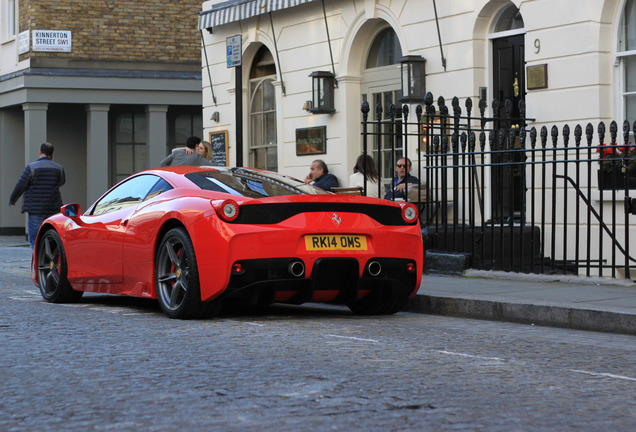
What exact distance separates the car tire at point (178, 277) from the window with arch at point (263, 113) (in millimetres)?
9935

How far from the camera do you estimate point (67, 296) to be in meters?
9.91

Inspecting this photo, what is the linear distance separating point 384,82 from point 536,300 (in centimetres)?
760

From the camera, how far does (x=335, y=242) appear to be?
808cm

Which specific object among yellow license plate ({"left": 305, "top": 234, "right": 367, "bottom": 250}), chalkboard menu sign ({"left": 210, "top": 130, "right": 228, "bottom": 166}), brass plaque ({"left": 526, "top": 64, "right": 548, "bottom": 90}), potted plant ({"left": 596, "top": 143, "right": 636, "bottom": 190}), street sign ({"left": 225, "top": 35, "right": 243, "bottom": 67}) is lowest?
yellow license plate ({"left": 305, "top": 234, "right": 367, "bottom": 250})

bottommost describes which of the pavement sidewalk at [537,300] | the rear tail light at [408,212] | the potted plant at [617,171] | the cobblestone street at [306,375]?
the cobblestone street at [306,375]

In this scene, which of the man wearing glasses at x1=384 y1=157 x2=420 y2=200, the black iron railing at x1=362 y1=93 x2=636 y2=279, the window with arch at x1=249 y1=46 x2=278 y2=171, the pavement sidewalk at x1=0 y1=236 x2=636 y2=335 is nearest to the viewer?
the pavement sidewalk at x1=0 y1=236 x2=636 y2=335

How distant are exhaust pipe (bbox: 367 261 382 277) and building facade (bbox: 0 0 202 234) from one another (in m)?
19.9

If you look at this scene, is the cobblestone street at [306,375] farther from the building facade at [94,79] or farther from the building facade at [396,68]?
the building facade at [94,79]

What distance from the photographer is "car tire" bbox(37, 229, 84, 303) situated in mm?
9828

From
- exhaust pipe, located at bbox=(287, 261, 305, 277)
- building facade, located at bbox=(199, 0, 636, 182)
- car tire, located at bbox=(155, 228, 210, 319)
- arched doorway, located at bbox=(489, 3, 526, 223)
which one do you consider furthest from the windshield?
arched doorway, located at bbox=(489, 3, 526, 223)

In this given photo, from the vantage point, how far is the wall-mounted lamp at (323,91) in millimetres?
16375

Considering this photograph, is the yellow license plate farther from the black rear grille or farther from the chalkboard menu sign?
the chalkboard menu sign

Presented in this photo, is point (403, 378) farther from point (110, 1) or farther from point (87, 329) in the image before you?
point (110, 1)

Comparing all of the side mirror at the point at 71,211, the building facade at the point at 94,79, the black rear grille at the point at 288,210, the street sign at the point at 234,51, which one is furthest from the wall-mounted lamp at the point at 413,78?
the building facade at the point at 94,79
